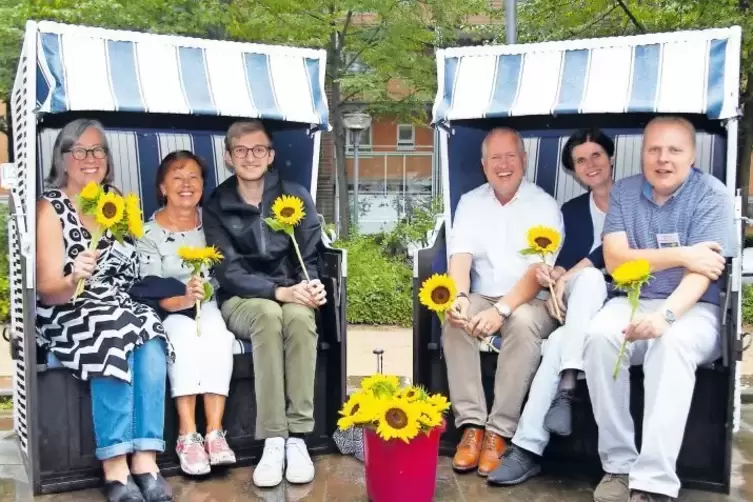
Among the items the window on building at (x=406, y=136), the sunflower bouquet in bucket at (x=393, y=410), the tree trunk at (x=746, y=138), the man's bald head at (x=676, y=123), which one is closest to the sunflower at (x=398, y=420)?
the sunflower bouquet in bucket at (x=393, y=410)

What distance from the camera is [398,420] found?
2711 millimetres

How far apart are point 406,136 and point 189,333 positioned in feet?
54.6

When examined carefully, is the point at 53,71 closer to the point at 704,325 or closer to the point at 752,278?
the point at 704,325

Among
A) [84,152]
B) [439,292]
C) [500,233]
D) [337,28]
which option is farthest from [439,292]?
[337,28]

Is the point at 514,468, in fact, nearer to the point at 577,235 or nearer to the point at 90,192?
the point at 577,235

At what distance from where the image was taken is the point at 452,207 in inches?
151

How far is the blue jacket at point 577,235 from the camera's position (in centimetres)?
354

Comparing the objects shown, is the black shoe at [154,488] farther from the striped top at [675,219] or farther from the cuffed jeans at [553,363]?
the striped top at [675,219]

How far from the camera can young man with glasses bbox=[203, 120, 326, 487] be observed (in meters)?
3.19

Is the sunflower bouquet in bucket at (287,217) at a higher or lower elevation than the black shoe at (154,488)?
A: higher

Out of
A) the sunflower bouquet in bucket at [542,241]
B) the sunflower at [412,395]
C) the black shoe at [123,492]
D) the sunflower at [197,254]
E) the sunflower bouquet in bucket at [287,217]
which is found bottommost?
the black shoe at [123,492]

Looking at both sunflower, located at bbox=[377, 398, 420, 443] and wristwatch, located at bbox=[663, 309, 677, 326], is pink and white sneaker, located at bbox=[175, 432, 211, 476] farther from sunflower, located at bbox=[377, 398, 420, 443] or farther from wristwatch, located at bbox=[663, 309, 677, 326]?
wristwatch, located at bbox=[663, 309, 677, 326]

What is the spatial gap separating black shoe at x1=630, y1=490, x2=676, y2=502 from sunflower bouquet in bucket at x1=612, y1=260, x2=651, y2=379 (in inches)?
16.8

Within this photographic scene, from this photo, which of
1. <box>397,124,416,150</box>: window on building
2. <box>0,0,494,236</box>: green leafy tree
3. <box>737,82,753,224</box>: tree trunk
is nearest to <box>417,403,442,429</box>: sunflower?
<box>0,0,494,236</box>: green leafy tree
